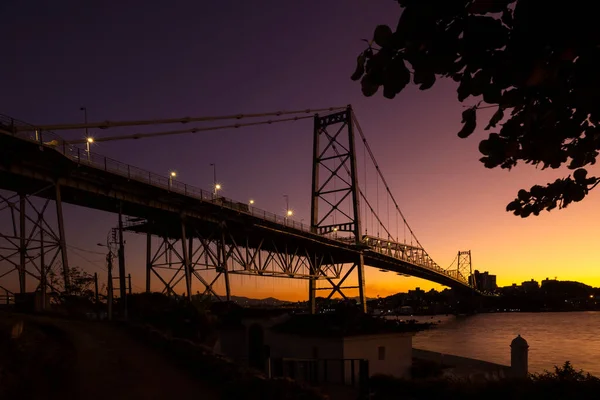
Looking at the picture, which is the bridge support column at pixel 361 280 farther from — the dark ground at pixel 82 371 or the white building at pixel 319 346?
the dark ground at pixel 82 371

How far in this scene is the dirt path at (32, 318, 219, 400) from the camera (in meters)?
12.2

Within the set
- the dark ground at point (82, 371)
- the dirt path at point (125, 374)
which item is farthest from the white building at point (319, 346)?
the dark ground at point (82, 371)

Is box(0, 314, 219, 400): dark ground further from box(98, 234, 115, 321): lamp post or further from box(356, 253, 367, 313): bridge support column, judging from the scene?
box(356, 253, 367, 313): bridge support column


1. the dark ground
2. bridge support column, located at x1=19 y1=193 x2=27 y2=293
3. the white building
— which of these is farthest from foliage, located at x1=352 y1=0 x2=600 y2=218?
bridge support column, located at x1=19 y1=193 x2=27 y2=293

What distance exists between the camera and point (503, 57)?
2.18 m

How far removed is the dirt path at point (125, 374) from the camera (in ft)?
40.2

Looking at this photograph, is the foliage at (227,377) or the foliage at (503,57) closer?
the foliage at (503,57)

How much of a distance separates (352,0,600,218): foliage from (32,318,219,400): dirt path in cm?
1165

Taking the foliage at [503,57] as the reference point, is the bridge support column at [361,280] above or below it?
below

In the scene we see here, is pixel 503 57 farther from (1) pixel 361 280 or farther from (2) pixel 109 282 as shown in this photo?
(1) pixel 361 280

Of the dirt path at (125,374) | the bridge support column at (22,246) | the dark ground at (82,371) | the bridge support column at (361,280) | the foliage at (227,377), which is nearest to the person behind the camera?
the dark ground at (82,371)

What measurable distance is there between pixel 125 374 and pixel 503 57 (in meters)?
14.5

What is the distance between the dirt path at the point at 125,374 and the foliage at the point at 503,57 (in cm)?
1165

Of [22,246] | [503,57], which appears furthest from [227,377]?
[22,246]
